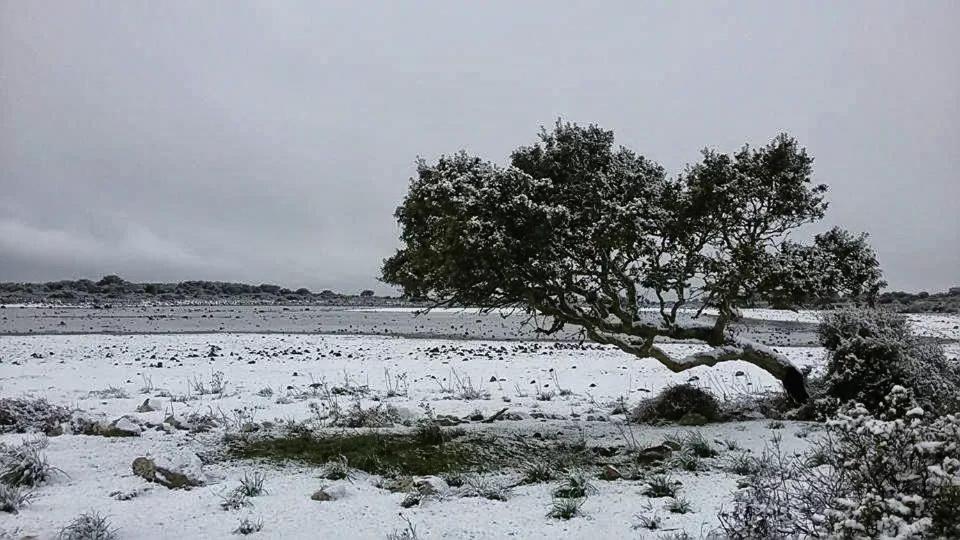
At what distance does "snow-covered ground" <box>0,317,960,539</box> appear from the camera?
7281 mm

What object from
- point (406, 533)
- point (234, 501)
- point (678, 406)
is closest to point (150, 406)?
point (234, 501)

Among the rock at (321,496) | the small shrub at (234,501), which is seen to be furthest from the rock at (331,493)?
the small shrub at (234,501)

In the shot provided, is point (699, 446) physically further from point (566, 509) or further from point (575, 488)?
point (566, 509)

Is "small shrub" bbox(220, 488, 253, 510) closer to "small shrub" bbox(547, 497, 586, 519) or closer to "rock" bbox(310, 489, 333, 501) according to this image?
"rock" bbox(310, 489, 333, 501)

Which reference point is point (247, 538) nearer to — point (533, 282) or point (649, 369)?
point (533, 282)

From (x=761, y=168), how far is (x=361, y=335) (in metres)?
27.6

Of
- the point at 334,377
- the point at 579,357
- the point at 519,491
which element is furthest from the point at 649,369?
the point at 519,491

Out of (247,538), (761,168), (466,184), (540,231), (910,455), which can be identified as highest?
(761,168)

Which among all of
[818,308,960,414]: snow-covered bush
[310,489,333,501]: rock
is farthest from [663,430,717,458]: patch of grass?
[310,489,333,501]: rock

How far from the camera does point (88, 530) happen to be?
655 centimetres

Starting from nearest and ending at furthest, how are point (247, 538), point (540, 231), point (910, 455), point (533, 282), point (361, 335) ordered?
point (910, 455) → point (247, 538) → point (540, 231) → point (533, 282) → point (361, 335)

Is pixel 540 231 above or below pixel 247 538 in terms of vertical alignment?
above

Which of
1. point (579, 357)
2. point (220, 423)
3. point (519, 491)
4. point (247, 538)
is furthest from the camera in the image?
point (579, 357)

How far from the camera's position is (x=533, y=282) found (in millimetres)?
11664
